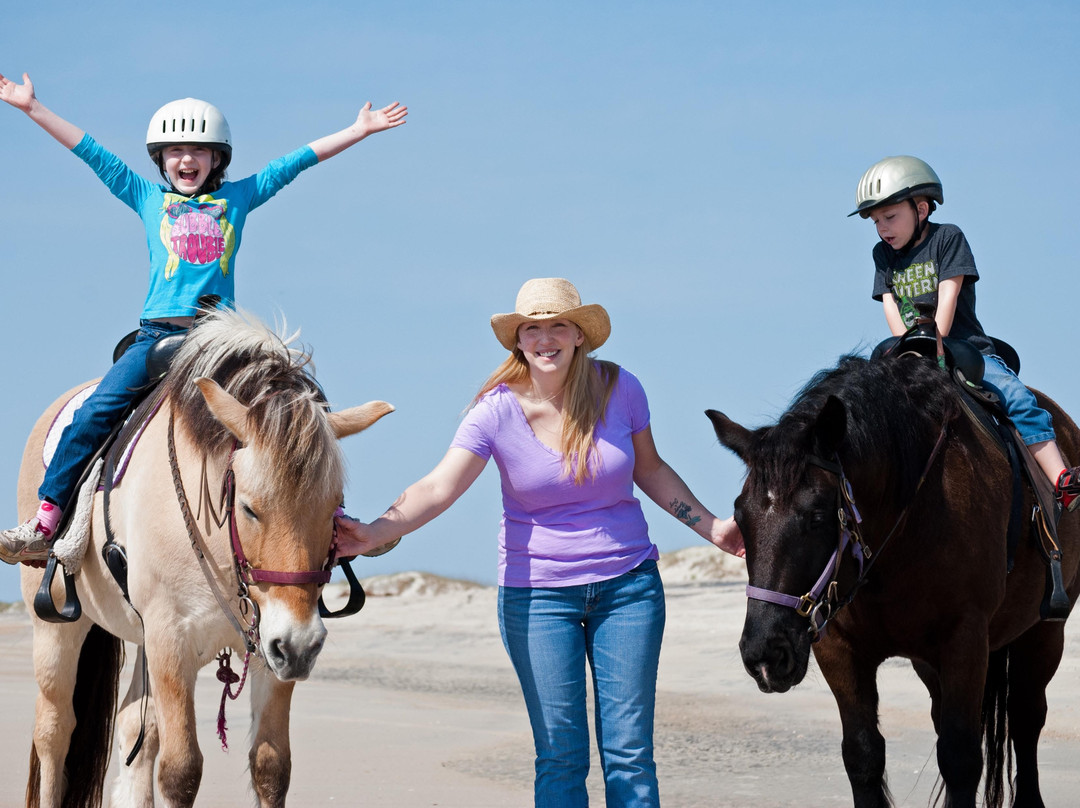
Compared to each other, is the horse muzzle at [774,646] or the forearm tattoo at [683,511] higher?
the forearm tattoo at [683,511]

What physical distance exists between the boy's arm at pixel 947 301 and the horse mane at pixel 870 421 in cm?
33

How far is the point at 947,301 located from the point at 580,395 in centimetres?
205

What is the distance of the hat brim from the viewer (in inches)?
169

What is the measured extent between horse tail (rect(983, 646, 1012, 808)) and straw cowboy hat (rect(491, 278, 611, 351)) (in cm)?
301

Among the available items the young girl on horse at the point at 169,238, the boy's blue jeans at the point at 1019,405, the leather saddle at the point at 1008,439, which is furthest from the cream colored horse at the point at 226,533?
the boy's blue jeans at the point at 1019,405

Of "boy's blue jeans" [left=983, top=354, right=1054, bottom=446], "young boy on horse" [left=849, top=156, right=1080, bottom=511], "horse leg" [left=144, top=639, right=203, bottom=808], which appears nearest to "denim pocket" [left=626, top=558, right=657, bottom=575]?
"horse leg" [left=144, top=639, right=203, bottom=808]

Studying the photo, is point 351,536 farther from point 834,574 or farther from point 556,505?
point 834,574

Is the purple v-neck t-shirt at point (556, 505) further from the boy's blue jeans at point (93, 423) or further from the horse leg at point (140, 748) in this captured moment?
the horse leg at point (140, 748)

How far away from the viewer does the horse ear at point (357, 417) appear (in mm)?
4281

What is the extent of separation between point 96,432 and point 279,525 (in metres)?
1.59

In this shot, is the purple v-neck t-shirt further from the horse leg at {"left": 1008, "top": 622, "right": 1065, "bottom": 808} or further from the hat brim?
the horse leg at {"left": 1008, "top": 622, "right": 1065, "bottom": 808}

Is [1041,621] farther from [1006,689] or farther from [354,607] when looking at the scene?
[354,607]

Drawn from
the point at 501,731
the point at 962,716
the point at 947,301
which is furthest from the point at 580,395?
the point at 501,731

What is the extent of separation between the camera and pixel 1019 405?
5363 mm
